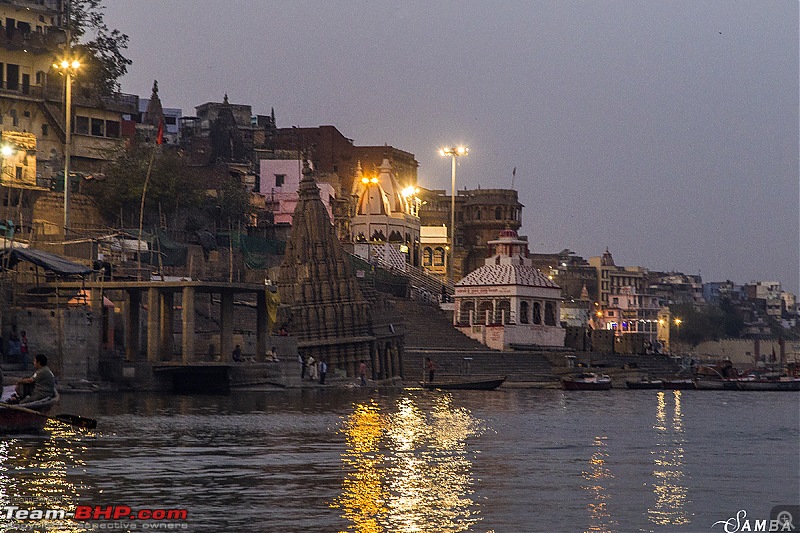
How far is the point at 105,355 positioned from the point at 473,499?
31827mm

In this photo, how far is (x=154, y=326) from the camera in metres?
54.3

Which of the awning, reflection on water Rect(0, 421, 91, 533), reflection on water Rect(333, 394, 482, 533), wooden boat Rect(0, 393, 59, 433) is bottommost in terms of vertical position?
reflection on water Rect(333, 394, 482, 533)

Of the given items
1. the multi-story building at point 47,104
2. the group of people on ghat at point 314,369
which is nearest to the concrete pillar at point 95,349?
the group of people on ghat at point 314,369

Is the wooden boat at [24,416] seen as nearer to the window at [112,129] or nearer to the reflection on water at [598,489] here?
the reflection on water at [598,489]

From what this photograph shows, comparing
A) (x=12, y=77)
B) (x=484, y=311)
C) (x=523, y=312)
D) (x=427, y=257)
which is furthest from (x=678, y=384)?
(x=427, y=257)

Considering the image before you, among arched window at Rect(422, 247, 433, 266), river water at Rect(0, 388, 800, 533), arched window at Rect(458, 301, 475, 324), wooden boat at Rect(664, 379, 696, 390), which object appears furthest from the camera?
arched window at Rect(422, 247, 433, 266)

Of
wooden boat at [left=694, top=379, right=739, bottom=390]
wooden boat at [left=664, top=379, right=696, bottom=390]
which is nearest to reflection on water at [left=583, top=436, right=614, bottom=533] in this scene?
wooden boat at [left=664, top=379, right=696, bottom=390]

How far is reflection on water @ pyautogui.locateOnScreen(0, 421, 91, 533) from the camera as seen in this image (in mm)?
19281

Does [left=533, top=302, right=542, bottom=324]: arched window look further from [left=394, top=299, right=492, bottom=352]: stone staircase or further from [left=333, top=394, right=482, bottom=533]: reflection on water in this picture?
[left=333, top=394, right=482, bottom=533]: reflection on water

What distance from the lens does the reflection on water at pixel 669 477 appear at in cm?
2156

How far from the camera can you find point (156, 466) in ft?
84.3

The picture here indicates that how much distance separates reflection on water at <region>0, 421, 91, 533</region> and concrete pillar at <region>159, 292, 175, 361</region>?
20993 millimetres

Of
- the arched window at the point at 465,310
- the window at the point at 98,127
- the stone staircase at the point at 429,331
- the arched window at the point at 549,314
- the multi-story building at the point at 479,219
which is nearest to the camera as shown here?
the stone staircase at the point at 429,331

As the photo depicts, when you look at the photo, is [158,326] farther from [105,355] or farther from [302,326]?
[302,326]
